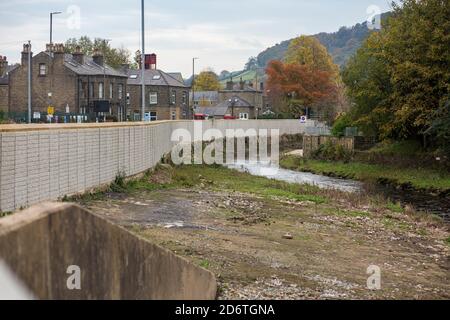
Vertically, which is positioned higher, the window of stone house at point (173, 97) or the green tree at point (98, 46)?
the green tree at point (98, 46)

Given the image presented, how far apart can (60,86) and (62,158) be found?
55.8 m

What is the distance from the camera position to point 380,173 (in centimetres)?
4594

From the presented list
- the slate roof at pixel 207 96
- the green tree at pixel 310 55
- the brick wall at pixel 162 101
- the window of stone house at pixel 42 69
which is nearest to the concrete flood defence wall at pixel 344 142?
the window of stone house at pixel 42 69

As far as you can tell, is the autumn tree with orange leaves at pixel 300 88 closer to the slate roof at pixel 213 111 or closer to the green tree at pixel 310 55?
the green tree at pixel 310 55

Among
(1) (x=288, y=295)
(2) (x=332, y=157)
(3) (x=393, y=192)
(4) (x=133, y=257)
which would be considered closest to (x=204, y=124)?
(2) (x=332, y=157)

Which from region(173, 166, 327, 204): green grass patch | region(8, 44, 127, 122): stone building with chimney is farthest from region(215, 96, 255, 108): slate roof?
region(173, 166, 327, 204): green grass patch

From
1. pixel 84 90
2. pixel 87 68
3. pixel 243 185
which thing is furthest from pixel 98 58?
pixel 243 185

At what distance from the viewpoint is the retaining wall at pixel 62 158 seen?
14742 mm

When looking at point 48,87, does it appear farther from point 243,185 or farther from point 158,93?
point 243,185

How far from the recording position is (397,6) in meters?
50.1

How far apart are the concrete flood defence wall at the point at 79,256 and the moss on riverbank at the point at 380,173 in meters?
33.8

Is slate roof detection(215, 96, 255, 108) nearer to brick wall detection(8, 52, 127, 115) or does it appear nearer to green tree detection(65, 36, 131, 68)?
green tree detection(65, 36, 131, 68)

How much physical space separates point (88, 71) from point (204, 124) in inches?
742

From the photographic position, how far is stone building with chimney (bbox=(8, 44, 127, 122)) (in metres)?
70.8
